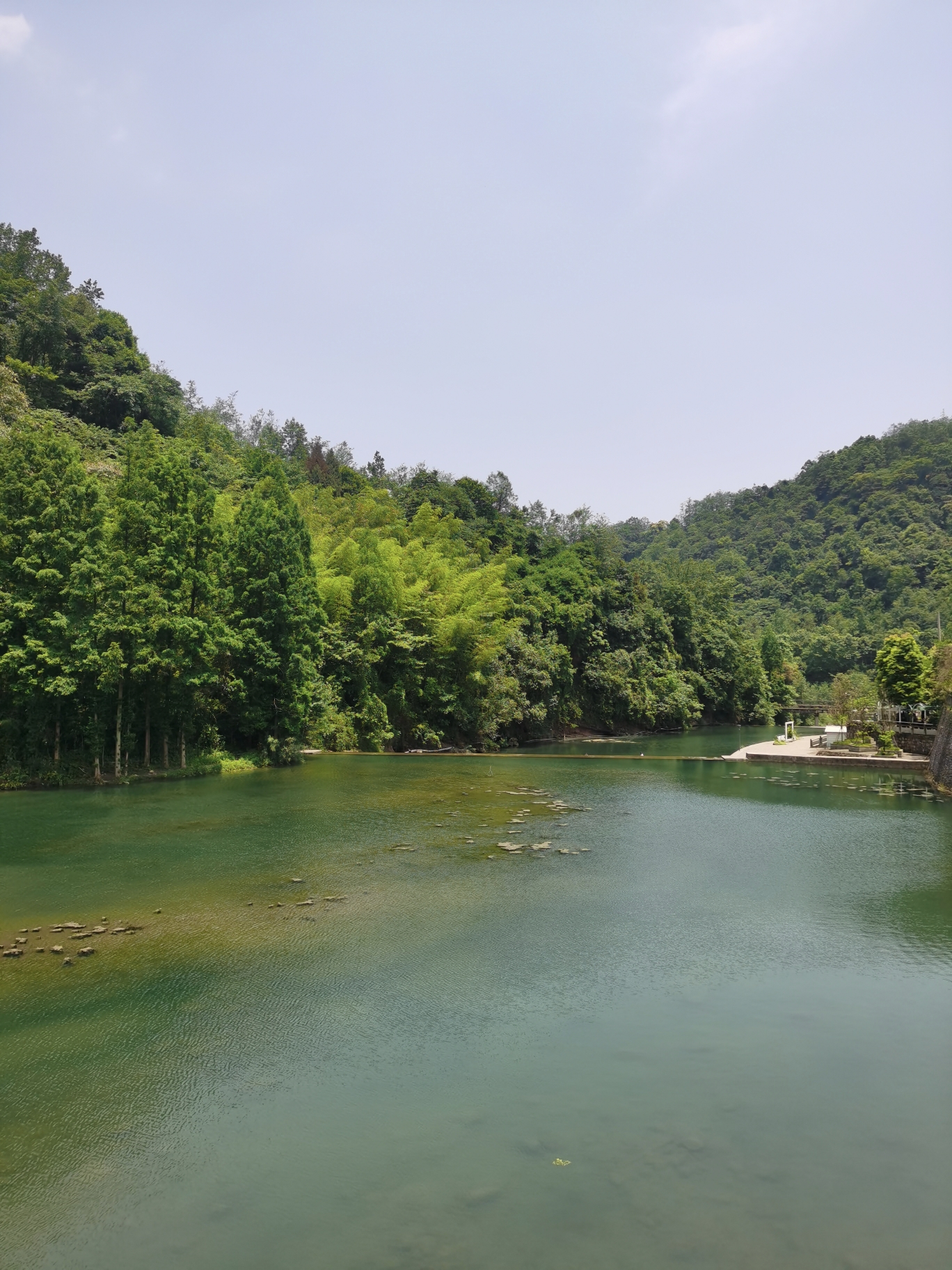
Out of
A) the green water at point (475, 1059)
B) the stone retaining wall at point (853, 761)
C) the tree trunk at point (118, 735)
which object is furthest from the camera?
the stone retaining wall at point (853, 761)

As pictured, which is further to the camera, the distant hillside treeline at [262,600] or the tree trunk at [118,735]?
the tree trunk at [118,735]

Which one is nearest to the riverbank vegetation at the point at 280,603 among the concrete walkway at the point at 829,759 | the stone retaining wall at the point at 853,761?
the concrete walkway at the point at 829,759

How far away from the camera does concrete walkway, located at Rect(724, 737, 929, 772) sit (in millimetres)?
29672

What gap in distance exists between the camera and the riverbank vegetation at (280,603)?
2219 centimetres

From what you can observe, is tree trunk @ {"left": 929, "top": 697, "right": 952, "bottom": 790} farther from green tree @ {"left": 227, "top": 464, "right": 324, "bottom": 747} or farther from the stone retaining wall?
green tree @ {"left": 227, "top": 464, "right": 324, "bottom": 747}

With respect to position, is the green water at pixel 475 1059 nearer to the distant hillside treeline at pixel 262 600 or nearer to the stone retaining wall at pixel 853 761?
the distant hillside treeline at pixel 262 600

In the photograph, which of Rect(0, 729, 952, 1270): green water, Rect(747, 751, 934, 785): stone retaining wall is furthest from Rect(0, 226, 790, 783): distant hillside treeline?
Rect(747, 751, 934, 785): stone retaining wall

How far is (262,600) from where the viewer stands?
93.7ft

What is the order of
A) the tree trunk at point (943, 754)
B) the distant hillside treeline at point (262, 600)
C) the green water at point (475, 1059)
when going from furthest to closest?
the tree trunk at point (943, 754), the distant hillside treeline at point (262, 600), the green water at point (475, 1059)

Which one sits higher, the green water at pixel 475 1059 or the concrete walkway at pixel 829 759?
the concrete walkway at pixel 829 759

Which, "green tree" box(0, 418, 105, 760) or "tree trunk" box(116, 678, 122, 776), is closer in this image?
"green tree" box(0, 418, 105, 760)

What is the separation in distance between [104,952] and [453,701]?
84.4 ft

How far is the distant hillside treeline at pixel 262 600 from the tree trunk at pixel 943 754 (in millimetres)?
16829

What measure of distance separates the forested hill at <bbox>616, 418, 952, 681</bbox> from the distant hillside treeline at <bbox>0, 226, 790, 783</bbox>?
1225 centimetres
